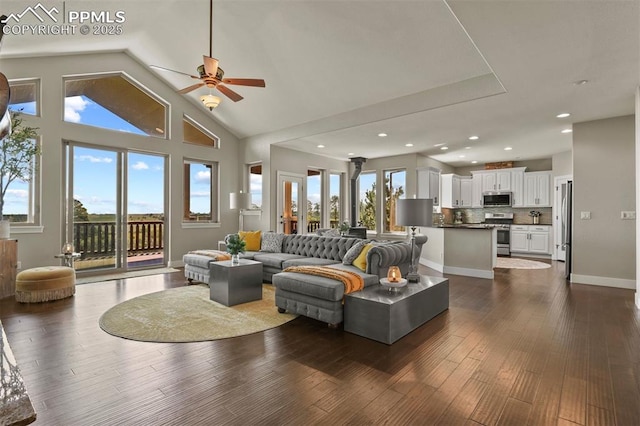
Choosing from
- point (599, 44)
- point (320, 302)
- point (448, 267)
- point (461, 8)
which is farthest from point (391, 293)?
point (448, 267)

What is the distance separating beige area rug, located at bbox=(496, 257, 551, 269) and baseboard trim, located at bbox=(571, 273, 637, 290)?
5.02 feet

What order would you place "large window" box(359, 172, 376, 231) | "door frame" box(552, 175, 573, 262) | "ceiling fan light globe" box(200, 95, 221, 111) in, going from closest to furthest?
"ceiling fan light globe" box(200, 95, 221, 111) < "door frame" box(552, 175, 573, 262) < "large window" box(359, 172, 376, 231)

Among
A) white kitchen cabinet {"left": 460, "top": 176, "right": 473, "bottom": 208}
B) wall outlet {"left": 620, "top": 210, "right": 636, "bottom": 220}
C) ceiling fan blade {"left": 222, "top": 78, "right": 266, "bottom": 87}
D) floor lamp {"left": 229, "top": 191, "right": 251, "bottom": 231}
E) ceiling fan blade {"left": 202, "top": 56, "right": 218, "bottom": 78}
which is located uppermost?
ceiling fan blade {"left": 202, "top": 56, "right": 218, "bottom": 78}

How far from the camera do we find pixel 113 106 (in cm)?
652

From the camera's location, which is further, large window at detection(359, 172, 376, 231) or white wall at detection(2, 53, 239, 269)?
large window at detection(359, 172, 376, 231)

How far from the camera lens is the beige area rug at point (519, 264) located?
720 centimetres

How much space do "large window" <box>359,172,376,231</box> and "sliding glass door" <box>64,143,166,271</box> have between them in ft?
17.9

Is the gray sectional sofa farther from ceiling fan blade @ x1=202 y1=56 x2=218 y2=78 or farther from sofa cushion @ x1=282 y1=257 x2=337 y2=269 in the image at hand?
ceiling fan blade @ x1=202 y1=56 x2=218 y2=78

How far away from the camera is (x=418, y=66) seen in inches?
184

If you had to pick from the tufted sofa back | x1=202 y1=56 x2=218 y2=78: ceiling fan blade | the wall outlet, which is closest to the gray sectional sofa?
the tufted sofa back

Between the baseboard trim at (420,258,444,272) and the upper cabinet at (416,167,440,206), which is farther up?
the upper cabinet at (416,167,440,206)

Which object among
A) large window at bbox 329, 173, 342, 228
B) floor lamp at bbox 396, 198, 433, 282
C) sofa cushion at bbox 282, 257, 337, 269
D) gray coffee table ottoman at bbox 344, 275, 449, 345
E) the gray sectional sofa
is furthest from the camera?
large window at bbox 329, 173, 342, 228

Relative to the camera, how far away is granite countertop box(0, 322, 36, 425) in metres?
0.60

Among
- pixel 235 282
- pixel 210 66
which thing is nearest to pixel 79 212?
pixel 235 282
